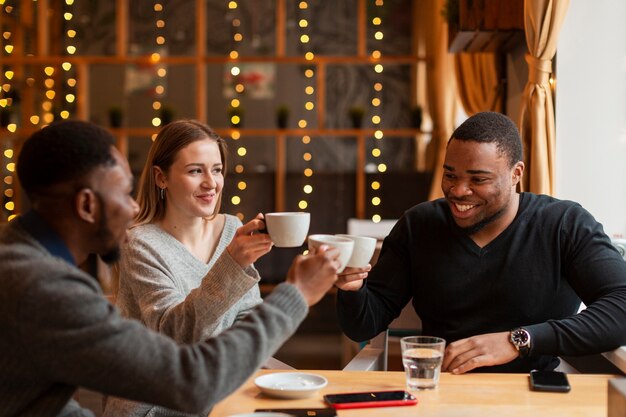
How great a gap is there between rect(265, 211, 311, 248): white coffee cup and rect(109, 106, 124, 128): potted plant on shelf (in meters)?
5.44

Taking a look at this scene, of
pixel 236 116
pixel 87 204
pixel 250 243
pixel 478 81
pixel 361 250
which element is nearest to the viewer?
pixel 87 204

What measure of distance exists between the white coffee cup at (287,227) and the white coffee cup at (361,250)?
135 mm

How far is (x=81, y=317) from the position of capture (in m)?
1.23

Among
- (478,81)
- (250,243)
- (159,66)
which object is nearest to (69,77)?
(159,66)

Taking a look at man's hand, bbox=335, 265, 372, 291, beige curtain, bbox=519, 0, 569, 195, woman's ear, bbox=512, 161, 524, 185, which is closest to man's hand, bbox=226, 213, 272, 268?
man's hand, bbox=335, 265, 372, 291

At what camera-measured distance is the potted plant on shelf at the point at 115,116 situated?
274 inches

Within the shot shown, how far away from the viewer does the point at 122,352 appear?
4.07ft

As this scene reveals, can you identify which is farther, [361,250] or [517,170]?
[517,170]

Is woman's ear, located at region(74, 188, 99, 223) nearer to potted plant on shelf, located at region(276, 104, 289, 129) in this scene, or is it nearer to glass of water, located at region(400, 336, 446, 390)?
glass of water, located at region(400, 336, 446, 390)

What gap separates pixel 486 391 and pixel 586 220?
0.84m

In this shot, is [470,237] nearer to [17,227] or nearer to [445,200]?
[445,200]

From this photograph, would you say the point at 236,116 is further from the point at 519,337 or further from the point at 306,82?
the point at 519,337

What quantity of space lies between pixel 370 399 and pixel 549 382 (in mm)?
421

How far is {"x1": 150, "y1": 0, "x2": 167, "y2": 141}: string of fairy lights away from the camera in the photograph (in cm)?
706
